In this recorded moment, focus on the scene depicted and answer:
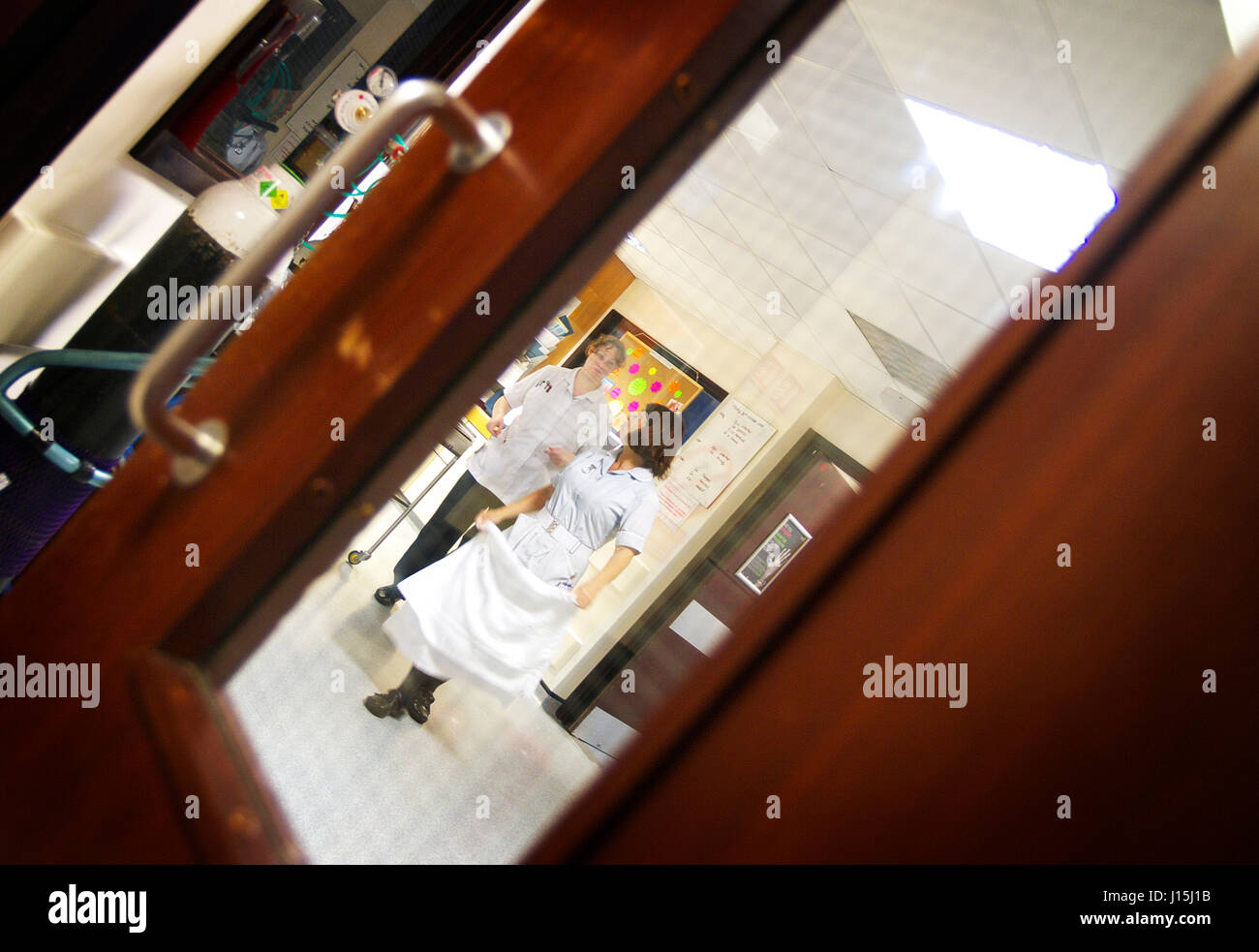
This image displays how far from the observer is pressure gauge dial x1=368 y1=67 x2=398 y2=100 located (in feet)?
6.45

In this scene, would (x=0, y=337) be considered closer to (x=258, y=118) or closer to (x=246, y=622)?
(x=258, y=118)

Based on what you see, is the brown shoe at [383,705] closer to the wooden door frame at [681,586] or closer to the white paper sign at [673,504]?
the wooden door frame at [681,586]

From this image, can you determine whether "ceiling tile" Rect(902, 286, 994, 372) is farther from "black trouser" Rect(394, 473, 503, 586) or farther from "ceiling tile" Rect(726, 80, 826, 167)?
"black trouser" Rect(394, 473, 503, 586)

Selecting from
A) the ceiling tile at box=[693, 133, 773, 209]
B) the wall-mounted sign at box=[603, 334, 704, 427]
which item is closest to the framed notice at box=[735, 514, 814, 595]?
the wall-mounted sign at box=[603, 334, 704, 427]

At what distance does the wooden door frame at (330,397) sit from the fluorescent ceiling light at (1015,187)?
18.6 inches

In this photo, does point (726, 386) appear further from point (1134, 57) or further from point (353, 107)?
point (353, 107)

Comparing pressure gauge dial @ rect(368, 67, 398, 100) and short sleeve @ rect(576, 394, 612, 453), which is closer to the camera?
short sleeve @ rect(576, 394, 612, 453)

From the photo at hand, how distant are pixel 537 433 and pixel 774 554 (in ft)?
1.07

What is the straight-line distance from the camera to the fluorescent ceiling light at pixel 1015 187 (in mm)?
1072

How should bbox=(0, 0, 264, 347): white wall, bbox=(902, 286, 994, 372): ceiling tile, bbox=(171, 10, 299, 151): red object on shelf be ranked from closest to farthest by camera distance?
bbox=(902, 286, 994, 372): ceiling tile, bbox=(0, 0, 264, 347): white wall, bbox=(171, 10, 299, 151): red object on shelf

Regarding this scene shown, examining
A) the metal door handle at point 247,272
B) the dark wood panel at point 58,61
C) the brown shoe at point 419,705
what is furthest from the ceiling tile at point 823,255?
the dark wood panel at point 58,61

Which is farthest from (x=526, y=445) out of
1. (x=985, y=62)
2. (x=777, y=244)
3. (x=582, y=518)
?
(x=985, y=62)

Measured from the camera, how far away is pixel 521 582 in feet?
2.79
